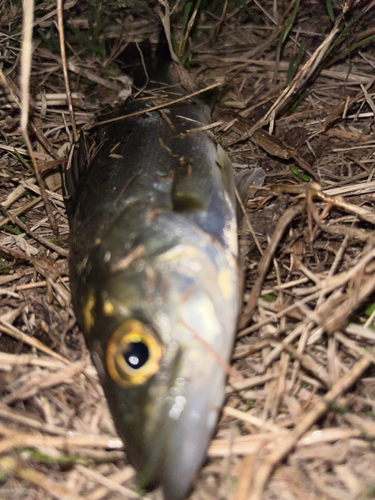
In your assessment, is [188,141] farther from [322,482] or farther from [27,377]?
[322,482]

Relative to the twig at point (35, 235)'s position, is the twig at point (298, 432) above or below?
above

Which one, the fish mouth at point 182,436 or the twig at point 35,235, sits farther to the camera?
the twig at point 35,235

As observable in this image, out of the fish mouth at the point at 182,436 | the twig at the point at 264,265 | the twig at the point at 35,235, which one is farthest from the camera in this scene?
the twig at the point at 35,235

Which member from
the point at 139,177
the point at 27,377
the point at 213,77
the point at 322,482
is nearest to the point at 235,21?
the point at 213,77

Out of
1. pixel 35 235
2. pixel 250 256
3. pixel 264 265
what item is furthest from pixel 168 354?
pixel 35 235

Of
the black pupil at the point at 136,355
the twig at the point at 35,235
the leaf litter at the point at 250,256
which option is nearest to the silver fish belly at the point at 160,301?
the black pupil at the point at 136,355

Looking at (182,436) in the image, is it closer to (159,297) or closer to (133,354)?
(133,354)

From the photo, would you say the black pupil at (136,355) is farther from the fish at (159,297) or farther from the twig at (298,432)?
the twig at (298,432)
